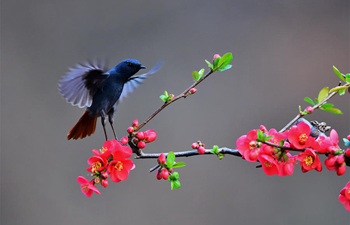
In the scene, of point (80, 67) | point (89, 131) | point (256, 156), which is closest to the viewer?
point (256, 156)

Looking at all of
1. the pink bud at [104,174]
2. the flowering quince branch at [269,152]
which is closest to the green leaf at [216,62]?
the flowering quince branch at [269,152]

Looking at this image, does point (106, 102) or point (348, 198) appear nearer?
point (348, 198)

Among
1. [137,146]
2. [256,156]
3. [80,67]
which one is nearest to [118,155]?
[137,146]

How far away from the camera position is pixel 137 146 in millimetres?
514

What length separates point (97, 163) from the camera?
0.48 meters

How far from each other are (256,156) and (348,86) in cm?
17

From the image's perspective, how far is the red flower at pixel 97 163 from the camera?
18.4 inches

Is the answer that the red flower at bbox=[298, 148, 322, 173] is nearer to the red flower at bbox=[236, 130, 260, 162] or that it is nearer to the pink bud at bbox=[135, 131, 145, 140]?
the red flower at bbox=[236, 130, 260, 162]

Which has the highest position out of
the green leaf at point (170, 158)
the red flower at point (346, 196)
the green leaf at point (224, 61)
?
the green leaf at point (224, 61)

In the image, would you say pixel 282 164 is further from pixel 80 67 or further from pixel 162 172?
pixel 80 67

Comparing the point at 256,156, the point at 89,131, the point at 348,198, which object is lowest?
the point at 348,198

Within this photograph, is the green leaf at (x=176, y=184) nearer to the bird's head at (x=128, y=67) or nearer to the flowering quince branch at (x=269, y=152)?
the flowering quince branch at (x=269, y=152)

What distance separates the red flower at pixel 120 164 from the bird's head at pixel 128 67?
1.12 ft

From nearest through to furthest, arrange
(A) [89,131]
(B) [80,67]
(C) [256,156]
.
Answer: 1. (C) [256,156]
2. (B) [80,67]
3. (A) [89,131]
